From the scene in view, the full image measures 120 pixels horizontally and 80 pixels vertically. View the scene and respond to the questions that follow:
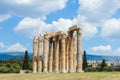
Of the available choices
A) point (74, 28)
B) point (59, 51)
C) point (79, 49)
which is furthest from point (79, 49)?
point (59, 51)

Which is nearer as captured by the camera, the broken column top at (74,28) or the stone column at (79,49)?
the stone column at (79,49)

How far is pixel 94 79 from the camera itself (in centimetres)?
3341

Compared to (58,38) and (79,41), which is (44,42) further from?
(79,41)

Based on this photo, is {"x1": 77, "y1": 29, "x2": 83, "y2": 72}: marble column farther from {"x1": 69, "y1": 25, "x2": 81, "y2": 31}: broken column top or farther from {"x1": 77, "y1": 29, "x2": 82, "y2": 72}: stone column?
{"x1": 69, "y1": 25, "x2": 81, "y2": 31}: broken column top

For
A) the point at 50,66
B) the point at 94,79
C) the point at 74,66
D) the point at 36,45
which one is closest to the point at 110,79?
the point at 94,79

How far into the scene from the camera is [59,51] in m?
66.4

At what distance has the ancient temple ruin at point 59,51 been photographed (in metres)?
57.2

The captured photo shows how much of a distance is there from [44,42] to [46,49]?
5.32 feet

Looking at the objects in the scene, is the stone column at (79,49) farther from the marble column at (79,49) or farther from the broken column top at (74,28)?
the broken column top at (74,28)

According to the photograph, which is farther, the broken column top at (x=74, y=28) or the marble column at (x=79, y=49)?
the broken column top at (x=74, y=28)

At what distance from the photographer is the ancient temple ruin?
57.2 m

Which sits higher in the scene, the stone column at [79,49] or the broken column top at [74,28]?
the broken column top at [74,28]

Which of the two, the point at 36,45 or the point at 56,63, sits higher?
the point at 36,45

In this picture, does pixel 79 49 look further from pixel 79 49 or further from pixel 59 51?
pixel 59 51
